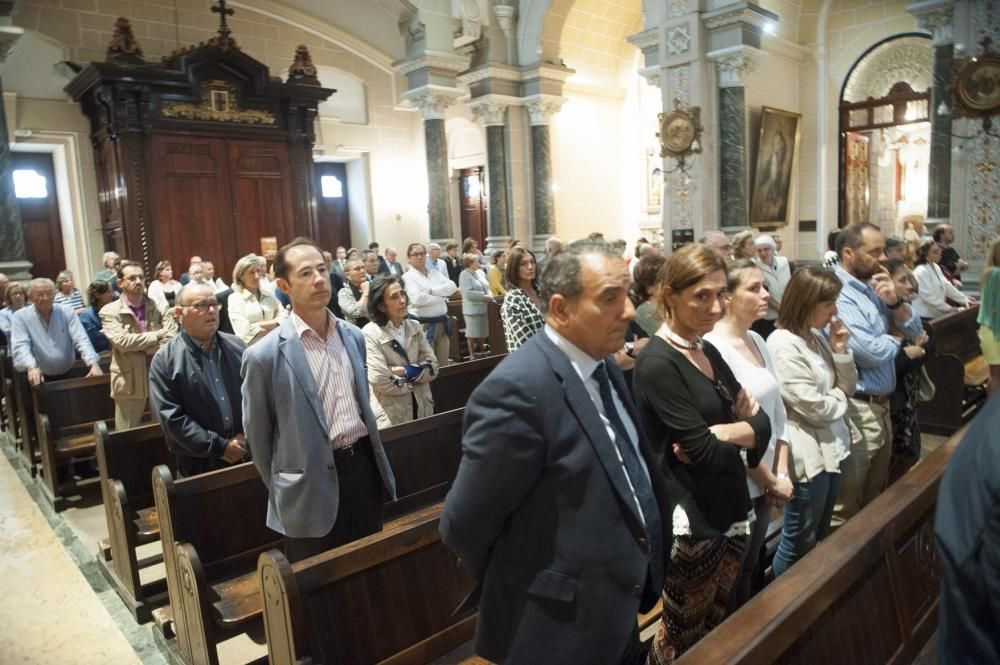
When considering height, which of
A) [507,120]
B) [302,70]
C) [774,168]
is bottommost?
[774,168]

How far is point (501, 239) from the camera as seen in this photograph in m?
13.0

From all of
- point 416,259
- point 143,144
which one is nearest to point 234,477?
point 416,259

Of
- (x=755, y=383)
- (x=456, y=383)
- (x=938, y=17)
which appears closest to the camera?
(x=755, y=383)

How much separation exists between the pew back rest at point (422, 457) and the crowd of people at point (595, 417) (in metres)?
0.24

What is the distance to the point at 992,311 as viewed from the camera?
4535mm

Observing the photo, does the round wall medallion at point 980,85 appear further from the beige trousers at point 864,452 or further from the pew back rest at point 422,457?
the pew back rest at point 422,457

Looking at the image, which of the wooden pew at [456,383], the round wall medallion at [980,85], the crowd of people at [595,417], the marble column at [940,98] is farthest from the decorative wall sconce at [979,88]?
the wooden pew at [456,383]

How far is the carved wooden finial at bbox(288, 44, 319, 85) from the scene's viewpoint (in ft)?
41.9

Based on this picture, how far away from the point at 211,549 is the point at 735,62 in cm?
858

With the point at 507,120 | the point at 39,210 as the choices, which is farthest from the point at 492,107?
the point at 39,210

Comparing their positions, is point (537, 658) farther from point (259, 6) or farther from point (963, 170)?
point (259, 6)

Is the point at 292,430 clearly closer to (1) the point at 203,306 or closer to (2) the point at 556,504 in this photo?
(1) the point at 203,306

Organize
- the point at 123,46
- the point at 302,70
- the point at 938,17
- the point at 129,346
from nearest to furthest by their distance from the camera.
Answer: the point at 129,346
the point at 938,17
the point at 123,46
the point at 302,70

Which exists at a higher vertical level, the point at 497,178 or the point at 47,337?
the point at 497,178
